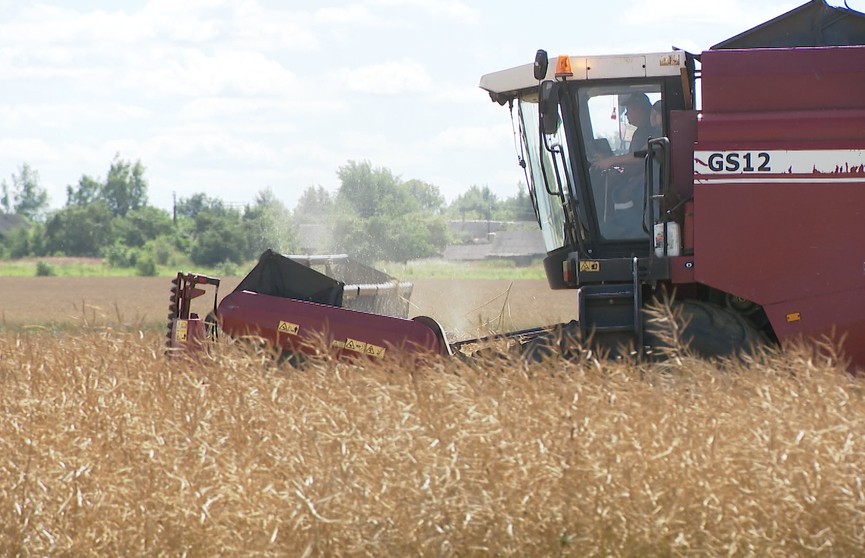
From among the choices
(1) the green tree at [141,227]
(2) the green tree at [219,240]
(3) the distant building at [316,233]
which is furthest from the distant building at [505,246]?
(1) the green tree at [141,227]

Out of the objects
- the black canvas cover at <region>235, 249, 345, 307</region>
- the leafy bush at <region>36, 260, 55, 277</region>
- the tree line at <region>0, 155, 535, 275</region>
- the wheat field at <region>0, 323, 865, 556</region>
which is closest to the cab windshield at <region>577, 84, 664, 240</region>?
the black canvas cover at <region>235, 249, 345, 307</region>

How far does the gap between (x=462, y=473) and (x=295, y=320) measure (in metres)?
2.94

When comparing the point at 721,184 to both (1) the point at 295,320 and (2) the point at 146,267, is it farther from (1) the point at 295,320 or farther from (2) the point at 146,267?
(2) the point at 146,267

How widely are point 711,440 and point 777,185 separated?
2352 millimetres

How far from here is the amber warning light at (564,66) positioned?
656 cm

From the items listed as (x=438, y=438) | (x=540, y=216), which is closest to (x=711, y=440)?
(x=438, y=438)

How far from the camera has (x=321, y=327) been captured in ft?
21.9

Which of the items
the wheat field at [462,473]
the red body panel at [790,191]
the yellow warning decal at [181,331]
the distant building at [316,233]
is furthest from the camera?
the distant building at [316,233]

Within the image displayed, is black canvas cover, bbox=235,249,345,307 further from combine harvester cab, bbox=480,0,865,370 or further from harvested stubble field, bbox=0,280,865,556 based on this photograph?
harvested stubble field, bbox=0,280,865,556

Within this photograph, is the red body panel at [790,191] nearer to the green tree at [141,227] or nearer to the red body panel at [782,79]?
the red body panel at [782,79]

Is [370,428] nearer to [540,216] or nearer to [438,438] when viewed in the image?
[438,438]

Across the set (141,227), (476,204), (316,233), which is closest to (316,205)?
(316,233)

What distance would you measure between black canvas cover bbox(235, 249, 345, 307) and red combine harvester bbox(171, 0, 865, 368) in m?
0.22

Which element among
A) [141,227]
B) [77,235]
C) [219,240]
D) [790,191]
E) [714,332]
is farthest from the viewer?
[77,235]
